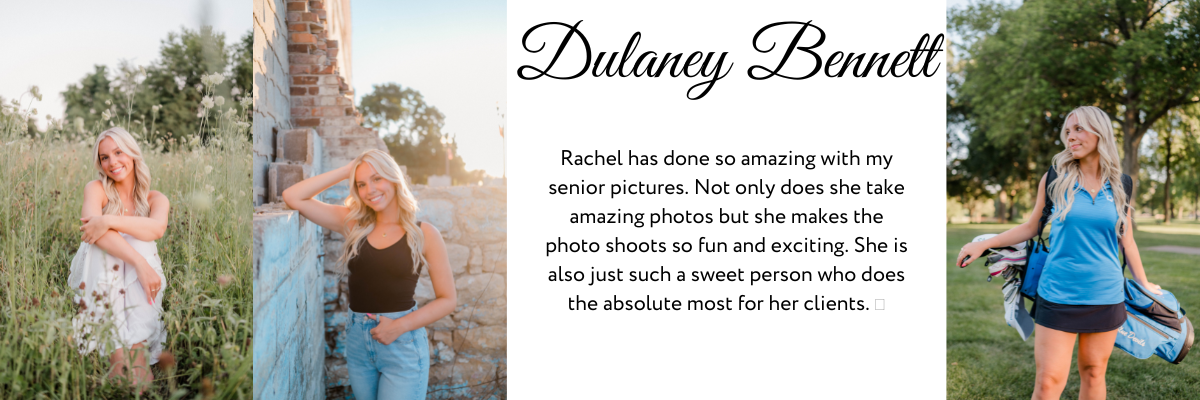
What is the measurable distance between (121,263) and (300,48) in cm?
118

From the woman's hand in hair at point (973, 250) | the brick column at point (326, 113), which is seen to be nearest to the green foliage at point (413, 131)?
the brick column at point (326, 113)

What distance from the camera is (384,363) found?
1.80 m

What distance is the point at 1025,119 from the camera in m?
5.70

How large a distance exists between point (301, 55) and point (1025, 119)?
7316 mm

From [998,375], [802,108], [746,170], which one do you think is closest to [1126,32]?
[998,375]

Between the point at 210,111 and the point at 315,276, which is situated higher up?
the point at 210,111

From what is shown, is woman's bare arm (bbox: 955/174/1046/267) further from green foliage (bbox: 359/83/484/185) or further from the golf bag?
green foliage (bbox: 359/83/484/185)

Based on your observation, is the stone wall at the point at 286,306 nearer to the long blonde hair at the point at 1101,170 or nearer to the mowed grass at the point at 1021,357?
the long blonde hair at the point at 1101,170

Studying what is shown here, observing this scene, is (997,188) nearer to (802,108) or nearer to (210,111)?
(802,108)

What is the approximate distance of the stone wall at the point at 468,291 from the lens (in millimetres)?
2262

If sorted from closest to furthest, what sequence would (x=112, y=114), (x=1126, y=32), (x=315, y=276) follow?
(x=112, y=114) < (x=315, y=276) < (x=1126, y=32)

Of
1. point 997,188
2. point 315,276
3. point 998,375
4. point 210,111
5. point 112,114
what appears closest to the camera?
point 112,114

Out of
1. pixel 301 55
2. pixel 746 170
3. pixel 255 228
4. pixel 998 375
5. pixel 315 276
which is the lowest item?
pixel 998 375

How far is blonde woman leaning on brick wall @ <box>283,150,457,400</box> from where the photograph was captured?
1.78 m
